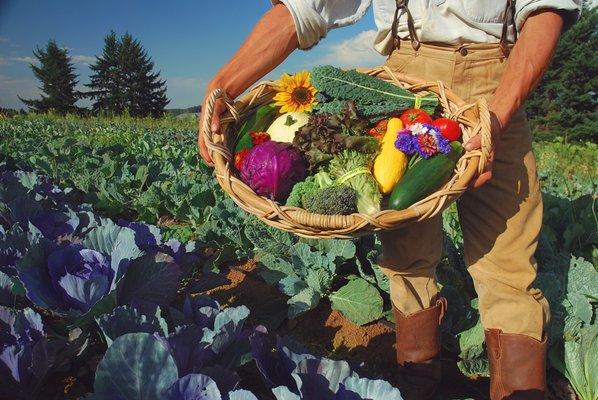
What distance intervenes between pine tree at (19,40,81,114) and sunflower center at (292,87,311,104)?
6661cm

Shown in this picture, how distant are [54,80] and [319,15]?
6941 cm

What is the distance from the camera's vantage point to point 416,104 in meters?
2.03

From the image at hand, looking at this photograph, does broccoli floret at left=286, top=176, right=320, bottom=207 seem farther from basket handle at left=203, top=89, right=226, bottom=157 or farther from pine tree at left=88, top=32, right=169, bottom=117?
pine tree at left=88, top=32, right=169, bottom=117

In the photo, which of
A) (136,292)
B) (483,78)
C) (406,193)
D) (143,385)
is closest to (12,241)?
(136,292)

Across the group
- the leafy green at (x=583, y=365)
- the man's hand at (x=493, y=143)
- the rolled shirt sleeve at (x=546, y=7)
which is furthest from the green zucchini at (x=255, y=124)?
the leafy green at (x=583, y=365)

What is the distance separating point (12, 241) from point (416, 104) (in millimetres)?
1783

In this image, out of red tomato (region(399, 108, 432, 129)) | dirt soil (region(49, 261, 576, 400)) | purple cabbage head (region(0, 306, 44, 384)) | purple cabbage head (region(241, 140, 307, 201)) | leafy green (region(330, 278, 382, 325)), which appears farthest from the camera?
leafy green (region(330, 278, 382, 325))

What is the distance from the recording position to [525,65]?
1.70 metres

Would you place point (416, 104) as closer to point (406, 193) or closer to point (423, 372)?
point (406, 193)

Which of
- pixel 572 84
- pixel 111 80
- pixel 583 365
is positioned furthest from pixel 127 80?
pixel 583 365

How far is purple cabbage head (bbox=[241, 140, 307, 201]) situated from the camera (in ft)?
5.95

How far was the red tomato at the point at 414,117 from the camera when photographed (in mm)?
1925

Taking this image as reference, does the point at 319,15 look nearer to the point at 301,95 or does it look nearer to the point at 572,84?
the point at 301,95

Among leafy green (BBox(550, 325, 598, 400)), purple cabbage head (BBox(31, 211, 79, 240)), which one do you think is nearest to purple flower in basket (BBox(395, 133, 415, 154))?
leafy green (BBox(550, 325, 598, 400))
